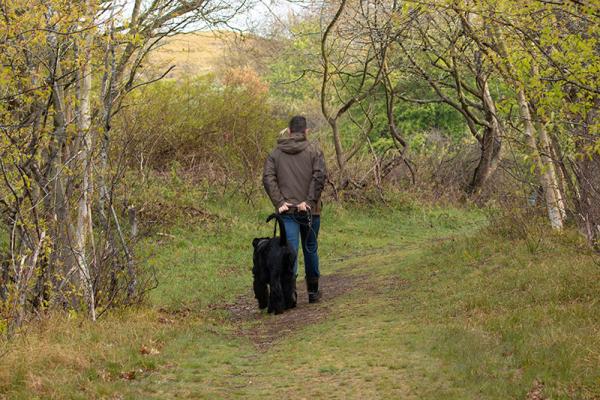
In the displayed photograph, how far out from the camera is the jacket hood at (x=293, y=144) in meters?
10.9

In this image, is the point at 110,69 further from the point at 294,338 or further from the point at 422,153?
the point at 422,153

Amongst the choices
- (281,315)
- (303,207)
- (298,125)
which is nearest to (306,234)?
(303,207)

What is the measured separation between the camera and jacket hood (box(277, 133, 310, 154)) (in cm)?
1088

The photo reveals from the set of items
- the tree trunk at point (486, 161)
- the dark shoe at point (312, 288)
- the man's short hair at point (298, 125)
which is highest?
the man's short hair at point (298, 125)

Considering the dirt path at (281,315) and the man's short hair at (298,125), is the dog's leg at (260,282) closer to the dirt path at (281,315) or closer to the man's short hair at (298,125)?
the dirt path at (281,315)

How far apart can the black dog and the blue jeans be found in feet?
0.63

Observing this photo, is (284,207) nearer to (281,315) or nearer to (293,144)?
(293,144)

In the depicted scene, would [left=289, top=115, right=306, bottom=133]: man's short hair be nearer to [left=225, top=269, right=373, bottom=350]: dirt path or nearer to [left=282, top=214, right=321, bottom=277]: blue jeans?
[left=282, top=214, right=321, bottom=277]: blue jeans

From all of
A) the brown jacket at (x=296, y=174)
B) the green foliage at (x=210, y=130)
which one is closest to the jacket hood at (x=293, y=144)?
the brown jacket at (x=296, y=174)

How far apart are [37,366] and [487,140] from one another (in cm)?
2015

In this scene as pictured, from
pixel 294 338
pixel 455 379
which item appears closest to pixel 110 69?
pixel 294 338

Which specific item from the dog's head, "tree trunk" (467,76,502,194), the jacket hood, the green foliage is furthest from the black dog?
"tree trunk" (467,76,502,194)

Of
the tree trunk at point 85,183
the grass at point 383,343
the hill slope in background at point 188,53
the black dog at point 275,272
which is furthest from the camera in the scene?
the hill slope in background at point 188,53

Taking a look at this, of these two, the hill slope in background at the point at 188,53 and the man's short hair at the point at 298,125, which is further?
the hill slope in background at the point at 188,53
